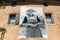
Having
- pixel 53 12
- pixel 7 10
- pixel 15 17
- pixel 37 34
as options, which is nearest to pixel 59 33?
pixel 37 34

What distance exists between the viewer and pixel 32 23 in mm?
8859

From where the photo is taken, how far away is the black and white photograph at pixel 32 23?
8250mm

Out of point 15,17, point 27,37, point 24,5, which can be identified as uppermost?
point 24,5

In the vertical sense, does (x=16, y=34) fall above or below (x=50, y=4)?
below

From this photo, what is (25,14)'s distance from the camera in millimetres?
9391

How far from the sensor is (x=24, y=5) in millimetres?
10008

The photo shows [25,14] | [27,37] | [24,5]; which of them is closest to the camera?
[27,37]

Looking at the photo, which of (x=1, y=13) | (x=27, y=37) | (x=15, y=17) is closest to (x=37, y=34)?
(x=27, y=37)

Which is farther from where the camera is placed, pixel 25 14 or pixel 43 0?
pixel 43 0

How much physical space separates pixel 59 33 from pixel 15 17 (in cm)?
240

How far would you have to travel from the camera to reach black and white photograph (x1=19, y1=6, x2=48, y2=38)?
27.1ft

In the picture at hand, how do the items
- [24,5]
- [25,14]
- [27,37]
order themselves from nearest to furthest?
[27,37] < [25,14] < [24,5]

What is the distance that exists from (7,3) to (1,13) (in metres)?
0.81

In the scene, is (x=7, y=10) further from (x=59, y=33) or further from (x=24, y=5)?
(x=59, y=33)
